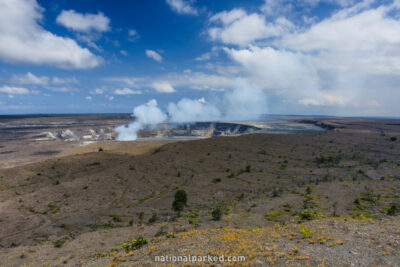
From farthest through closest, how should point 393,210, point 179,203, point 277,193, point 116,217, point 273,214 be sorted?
point 277,193, point 179,203, point 116,217, point 273,214, point 393,210

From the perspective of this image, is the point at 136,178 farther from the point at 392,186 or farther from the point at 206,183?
the point at 392,186

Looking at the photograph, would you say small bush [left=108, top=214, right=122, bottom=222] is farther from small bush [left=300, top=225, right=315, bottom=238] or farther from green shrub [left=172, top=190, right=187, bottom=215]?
small bush [left=300, top=225, right=315, bottom=238]

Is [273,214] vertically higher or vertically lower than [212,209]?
higher

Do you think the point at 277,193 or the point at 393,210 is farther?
the point at 277,193

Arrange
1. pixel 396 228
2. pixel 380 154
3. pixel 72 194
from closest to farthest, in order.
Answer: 1. pixel 396 228
2. pixel 72 194
3. pixel 380 154

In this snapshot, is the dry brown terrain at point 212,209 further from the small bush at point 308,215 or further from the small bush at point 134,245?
the small bush at point 134,245

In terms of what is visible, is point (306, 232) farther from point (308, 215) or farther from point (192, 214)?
point (192, 214)

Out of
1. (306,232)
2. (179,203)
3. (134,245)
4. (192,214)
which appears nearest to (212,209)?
(192,214)

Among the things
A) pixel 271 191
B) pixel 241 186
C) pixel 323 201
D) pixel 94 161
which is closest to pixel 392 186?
pixel 323 201

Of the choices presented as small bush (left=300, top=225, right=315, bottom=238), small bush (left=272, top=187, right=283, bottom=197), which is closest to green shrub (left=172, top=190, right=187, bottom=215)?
small bush (left=272, top=187, right=283, bottom=197)
